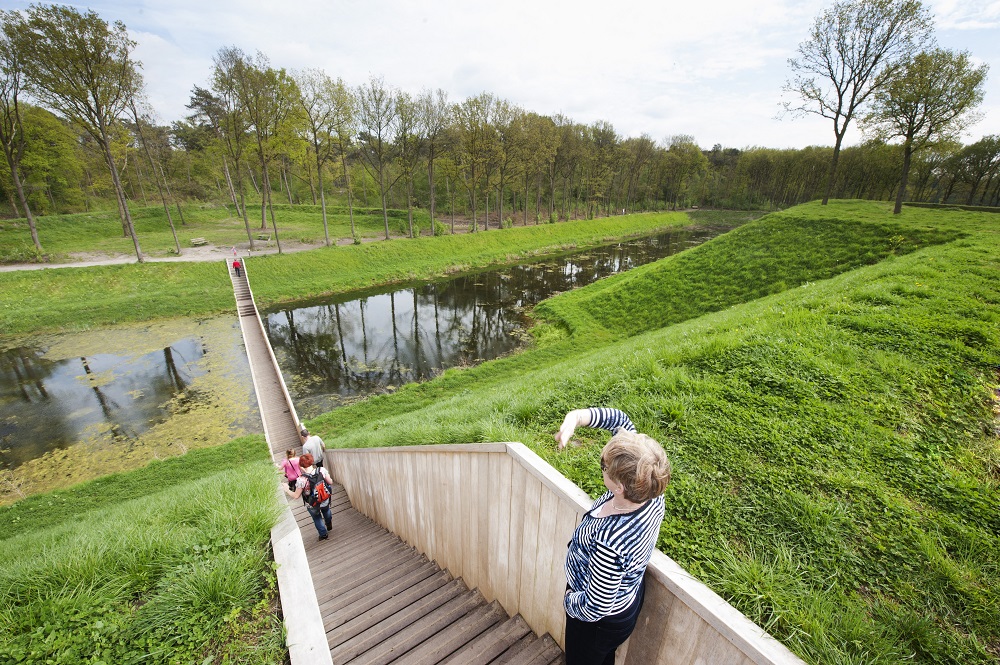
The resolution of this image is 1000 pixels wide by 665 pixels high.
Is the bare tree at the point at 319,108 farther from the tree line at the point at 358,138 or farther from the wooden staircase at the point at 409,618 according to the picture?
the wooden staircase at the point at 409,618

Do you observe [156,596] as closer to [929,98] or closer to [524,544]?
[524,544]

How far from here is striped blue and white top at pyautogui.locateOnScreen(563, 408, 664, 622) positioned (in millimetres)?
1901

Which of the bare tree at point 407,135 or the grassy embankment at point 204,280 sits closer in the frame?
the grassy embankment at point 204,280

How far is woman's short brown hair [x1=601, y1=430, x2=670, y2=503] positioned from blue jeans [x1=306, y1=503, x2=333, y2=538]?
21.7 ft

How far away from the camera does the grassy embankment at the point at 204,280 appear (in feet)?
66.1

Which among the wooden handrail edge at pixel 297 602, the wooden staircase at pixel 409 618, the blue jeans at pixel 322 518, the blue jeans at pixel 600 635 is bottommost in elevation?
the blue jeans at pixel 322 518

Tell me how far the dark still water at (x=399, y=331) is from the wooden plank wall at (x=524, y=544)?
9840 millimetres

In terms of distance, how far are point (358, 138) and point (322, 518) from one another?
99.5ft

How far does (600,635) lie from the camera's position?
6.95 feet

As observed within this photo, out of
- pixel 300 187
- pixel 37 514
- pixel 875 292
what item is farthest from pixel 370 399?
pixel 300 187

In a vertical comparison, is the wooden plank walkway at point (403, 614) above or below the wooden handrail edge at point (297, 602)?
below

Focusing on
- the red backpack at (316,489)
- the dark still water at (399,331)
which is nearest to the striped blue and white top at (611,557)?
the red backpack at (316,489)

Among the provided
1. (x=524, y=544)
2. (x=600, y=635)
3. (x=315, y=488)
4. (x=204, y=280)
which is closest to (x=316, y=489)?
(x=315, y=488)

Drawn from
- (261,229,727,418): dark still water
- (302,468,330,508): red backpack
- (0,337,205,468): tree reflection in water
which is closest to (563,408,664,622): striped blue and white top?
(302,468,330,508): red backpack
